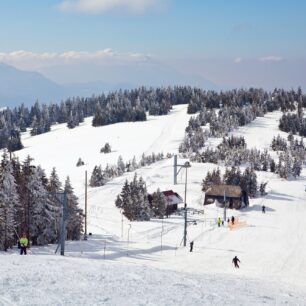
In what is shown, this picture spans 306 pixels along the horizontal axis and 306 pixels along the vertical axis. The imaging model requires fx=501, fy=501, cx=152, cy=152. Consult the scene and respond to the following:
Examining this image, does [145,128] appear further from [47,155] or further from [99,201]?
[99,201]

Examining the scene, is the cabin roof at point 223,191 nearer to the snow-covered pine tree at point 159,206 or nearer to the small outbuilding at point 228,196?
the small outbuilding at point 228,196

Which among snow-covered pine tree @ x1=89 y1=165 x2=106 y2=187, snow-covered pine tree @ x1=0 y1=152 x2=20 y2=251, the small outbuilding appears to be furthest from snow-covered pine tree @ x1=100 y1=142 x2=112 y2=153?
snow-covered pine tree @ x1=0 y1=152 x2=20 y2=251

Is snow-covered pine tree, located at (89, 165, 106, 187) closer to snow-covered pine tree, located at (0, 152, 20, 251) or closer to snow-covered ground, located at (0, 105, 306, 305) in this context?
snow-covered ground, located at (0, 105, 306, 305)

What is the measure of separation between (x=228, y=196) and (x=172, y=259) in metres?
40.5

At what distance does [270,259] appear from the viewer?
142 feet

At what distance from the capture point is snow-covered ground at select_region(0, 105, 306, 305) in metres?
20.1

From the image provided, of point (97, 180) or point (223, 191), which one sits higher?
point (223, 191)

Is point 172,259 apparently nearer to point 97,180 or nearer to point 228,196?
point 228,196

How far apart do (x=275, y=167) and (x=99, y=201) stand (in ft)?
173

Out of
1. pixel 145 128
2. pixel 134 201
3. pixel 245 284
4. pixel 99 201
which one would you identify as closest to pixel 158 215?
pixel 134 201

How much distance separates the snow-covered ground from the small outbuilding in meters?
2.15

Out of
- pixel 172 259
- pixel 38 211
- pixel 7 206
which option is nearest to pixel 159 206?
pixel 172 259

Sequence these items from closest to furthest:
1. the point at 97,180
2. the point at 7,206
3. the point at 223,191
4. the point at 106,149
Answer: the point at 7,206
the point at 223,191
the point at 97,180
the point at 106,149

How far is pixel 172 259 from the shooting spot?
132 ft
